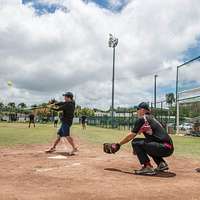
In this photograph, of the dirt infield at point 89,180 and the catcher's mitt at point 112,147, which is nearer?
the dirt infield at point 89,180

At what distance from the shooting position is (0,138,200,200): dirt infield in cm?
670

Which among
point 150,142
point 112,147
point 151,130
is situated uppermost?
point 151,130

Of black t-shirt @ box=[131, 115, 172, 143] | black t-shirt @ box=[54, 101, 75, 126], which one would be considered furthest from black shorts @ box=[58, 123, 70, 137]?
black t-shirt @ box=[131, 115, 172, 143]

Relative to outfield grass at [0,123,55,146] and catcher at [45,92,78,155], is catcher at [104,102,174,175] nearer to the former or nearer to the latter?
catcher at [45,92,78,155]

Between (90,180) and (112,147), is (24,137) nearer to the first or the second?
(112,147)

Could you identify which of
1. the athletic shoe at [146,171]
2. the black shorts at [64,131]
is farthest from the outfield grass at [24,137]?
the athletic shoe at [146,171]

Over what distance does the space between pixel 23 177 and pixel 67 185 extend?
1.15 metres

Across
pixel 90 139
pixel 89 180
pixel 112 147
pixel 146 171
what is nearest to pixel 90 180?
pixel 89 180

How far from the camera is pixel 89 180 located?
795cm

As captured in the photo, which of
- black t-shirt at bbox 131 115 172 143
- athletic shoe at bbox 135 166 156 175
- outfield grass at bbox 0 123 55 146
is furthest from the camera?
outfield grass at bbox 0 123 55 146

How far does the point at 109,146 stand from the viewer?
373 inches

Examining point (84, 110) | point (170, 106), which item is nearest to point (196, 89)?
point (170, 106)

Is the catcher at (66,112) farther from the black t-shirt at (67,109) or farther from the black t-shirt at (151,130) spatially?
the black t-shirt at (151,130)

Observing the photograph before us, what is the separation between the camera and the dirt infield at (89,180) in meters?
6.70
